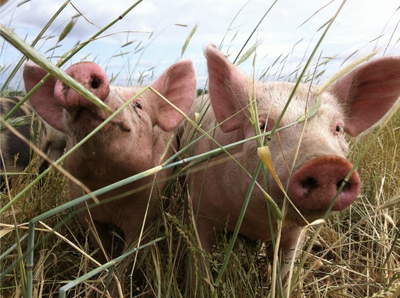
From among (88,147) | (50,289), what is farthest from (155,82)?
(50,289)

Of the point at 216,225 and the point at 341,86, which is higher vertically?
the point at 341,86

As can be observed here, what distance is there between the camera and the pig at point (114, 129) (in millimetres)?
1665

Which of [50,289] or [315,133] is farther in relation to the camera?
[50,289]

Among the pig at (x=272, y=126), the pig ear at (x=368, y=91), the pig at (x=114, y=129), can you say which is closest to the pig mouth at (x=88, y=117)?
the pig at (x=114, y=129)

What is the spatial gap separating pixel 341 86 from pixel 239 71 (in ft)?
1.99

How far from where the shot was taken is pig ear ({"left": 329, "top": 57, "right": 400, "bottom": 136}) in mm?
2154

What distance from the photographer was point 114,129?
1891 mm

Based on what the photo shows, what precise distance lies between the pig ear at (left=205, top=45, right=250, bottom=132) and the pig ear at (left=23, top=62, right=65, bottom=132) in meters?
0.93

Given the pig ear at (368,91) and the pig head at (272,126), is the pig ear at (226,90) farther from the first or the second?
the pig ear at (368,91)

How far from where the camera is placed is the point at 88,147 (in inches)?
73.7

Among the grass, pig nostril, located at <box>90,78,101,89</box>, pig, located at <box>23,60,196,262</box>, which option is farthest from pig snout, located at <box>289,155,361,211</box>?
pig nostril, located at <box>90,78,101,89</box>

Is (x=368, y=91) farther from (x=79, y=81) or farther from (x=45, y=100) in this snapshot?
(x=45, y=100)

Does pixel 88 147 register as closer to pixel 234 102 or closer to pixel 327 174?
pixel 234 102

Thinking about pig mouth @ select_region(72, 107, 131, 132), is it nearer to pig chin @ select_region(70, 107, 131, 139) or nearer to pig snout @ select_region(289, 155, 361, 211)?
pig chin @ select_region(70, 107, 131, 139)
